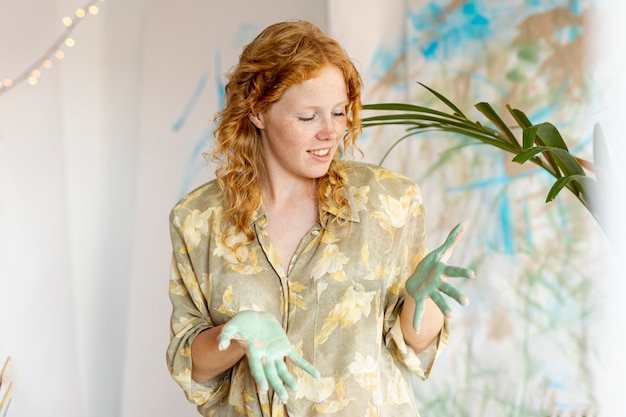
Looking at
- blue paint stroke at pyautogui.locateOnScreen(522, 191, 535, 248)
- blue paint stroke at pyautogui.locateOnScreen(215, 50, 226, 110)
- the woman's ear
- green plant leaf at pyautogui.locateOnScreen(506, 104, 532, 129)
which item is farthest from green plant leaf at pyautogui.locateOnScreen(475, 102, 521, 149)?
blue paint stroke at pyautogui.locateOnScreen(215, 50, 226, 110)

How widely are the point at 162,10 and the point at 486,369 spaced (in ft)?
5.31

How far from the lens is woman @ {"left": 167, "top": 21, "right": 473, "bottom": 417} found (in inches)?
60.9

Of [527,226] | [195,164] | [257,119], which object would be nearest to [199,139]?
[195,164]

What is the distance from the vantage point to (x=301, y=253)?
159 cm

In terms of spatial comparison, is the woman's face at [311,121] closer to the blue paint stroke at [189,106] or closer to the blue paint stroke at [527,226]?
the blue paint stroke at [527,226]

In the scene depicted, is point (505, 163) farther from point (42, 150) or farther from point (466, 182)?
point (42, 150)

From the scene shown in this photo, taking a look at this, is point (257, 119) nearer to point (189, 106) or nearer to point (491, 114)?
point (491, 114)

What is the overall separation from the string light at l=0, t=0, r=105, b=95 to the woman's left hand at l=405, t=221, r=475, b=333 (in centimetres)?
178

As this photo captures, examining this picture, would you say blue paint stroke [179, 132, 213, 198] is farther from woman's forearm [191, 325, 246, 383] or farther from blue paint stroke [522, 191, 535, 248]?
woman's forearm [191, 325, 246, 383]

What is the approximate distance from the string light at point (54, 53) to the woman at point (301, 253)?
1.33 meters

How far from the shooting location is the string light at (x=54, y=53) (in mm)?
2756

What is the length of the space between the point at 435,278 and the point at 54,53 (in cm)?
193

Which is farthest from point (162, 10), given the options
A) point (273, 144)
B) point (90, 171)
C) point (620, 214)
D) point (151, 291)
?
point (620, 214)

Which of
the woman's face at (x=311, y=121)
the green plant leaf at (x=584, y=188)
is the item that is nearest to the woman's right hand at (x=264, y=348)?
the woman's face at (x=311, y=121)
